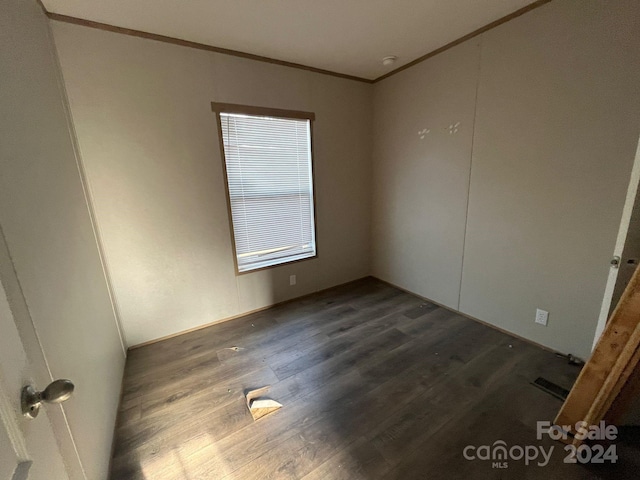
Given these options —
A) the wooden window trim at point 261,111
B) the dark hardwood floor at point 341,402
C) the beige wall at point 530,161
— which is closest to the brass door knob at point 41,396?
the dark hardwood floor at point 341,402

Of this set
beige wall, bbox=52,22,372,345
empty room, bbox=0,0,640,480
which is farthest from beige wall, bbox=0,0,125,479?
beige wall, bbox=52,22,372,345

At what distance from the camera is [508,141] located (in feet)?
6.94

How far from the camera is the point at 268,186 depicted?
2748 millimetres

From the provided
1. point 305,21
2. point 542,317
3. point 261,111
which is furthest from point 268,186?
point 542,317

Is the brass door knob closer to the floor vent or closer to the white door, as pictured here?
the white door

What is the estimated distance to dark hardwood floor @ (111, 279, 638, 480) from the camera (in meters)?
1.33

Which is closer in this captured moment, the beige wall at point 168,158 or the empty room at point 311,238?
the empty room at point 311,238

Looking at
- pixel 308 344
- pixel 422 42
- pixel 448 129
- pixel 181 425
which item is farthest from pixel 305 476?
pixel 422 42

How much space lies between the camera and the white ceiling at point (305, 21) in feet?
5.70

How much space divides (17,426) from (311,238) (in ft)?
9.05

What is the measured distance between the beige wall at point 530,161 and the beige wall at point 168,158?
117 centimetres

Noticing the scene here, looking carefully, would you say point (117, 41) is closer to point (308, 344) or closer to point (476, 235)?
point (308, 344)

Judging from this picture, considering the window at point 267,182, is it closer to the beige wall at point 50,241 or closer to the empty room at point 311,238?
the empty room at point 311,238

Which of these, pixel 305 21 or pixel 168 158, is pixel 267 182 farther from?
pixel 305 21
